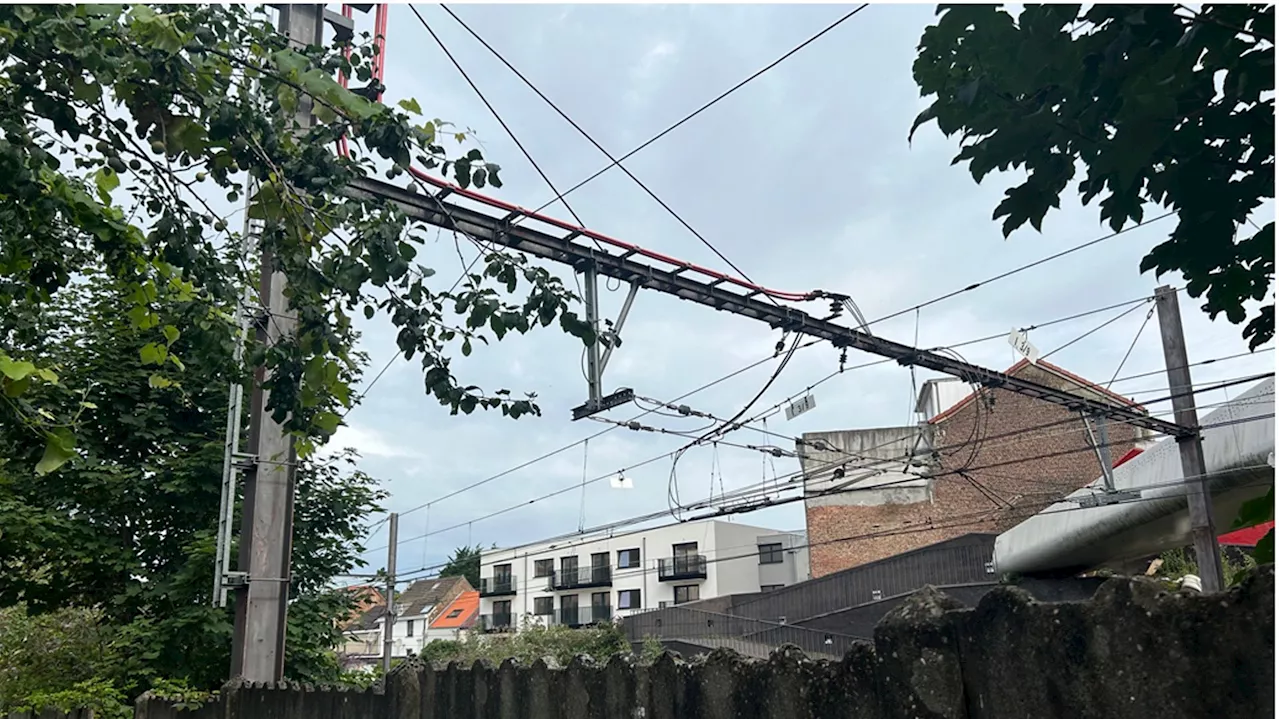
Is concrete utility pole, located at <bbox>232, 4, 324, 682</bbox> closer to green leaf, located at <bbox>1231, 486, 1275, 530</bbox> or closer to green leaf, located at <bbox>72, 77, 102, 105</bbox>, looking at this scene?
green leaf, located at <bbox>72, 77, 102, 105</bbox>

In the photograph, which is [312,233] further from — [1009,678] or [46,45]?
[1009,678]

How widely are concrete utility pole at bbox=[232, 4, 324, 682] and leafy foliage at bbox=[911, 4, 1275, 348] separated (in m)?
5.21

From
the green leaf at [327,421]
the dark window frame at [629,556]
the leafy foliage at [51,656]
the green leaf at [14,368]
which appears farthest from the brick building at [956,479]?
the green leaf at [14,368]

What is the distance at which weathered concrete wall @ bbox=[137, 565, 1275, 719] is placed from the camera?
5.61 feet

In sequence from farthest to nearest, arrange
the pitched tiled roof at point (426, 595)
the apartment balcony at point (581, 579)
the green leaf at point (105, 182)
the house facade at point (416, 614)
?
the pitched tiled roof at point (426, 595) < the house facade at point (416, 614) < the apartment balcony at point (581, 579) < the green leaf at point (105, 182)

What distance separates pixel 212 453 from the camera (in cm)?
886

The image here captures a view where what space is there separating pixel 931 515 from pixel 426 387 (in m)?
33.1

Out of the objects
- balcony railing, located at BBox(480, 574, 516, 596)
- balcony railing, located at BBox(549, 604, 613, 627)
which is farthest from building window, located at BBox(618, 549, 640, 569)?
balcony railing, located at BBox(480, 574, 516, 596)

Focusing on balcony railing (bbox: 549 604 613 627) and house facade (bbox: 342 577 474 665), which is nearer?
balcony railing (bbox: 549 604 613 627)

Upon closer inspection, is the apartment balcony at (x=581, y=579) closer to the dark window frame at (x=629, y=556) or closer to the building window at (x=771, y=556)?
the dark window frame at (x=629, y=556)

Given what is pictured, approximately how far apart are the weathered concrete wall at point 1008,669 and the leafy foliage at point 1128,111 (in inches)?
36.7

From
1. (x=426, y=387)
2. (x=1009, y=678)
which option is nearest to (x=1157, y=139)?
(x=1009, y=678)

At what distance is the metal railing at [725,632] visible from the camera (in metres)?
28.0

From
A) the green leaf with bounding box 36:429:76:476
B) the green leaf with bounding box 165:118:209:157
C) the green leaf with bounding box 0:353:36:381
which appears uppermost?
the green leaf with bounding box 165:118:209:157
